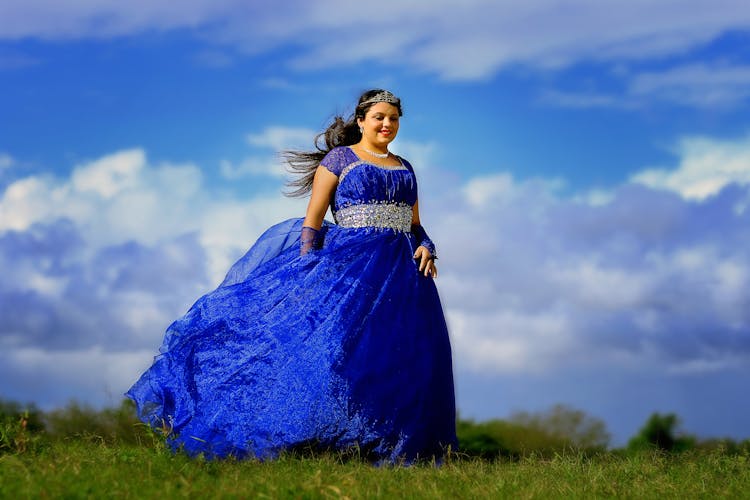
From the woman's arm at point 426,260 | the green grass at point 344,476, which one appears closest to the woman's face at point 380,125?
the woman's arm at point 426,260

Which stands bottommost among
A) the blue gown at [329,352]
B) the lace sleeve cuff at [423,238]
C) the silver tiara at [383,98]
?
the blue gown at [329,352]

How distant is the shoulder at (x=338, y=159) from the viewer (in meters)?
7.40

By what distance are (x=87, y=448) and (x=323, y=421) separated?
207 cm

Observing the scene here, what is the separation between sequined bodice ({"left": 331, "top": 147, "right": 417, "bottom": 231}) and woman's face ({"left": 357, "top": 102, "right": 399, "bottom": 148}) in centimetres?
24

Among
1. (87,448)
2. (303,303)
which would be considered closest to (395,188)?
(303,303)

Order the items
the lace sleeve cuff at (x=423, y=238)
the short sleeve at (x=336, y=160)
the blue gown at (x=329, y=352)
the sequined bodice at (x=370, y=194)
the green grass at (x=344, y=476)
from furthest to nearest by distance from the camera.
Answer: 1. the lace sleeve cuff at (x=423, y=238)
2. the short sleeve at (x=336, y=160)
3. the sequined bodice at (x=370, y=194)
4. the blue gown at (x=329, y=352)
5. the green grass at (x=344, y=476)

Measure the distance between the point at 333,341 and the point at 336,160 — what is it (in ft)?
5.18

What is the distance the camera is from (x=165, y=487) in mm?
4988

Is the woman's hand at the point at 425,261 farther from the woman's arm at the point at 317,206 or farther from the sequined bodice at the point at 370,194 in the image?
the woman's arm at the point at 317,206

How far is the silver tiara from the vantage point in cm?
762

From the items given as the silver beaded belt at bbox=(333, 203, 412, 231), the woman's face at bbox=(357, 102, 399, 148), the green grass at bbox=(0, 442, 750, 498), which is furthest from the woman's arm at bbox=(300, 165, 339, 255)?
the green grass at bbox=(0, 442, 750, 498)

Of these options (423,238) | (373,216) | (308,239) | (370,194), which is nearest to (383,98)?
(370,194)

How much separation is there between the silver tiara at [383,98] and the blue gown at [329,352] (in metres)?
0.55

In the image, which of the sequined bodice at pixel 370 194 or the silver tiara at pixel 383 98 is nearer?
the sequined bodice at pixel 370 194
